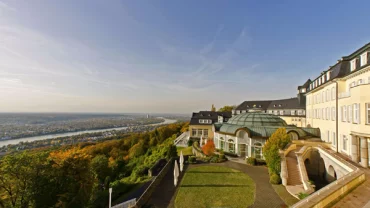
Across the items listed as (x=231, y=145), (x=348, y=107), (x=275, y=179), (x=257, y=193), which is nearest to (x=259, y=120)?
(x=231, y=145)

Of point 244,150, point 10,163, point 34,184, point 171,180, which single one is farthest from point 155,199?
point 244,150

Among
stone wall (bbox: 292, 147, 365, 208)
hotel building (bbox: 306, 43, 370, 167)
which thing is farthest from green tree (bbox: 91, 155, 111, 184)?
hotel building (bbox: 306, 43, 370, 167)

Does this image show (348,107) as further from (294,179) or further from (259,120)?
(259,120)

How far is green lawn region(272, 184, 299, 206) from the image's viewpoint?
1333 centimetres

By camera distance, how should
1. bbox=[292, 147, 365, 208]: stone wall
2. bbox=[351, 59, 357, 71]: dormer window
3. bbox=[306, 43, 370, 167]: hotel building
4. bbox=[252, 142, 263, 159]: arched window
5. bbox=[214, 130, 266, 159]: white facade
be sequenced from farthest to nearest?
bbox=[214, 130, 266, 159]: white facade, bbox=[252, 142, 263, 159]: arched window, bbox=[351, 59, 357, 71]: dormer window, bbox=[306, 43, 370, 167]: hotel building, bbox=[292, 147, 365, 208]: stone wall

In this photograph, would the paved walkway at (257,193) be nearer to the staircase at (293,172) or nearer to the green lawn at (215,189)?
the green lawn at (215,189)

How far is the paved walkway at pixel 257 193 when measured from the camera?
1348 centimetres

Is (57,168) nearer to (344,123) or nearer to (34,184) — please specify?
(34,184)

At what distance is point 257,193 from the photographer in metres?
15.1

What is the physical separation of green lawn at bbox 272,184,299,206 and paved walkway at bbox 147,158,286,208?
0.33 m

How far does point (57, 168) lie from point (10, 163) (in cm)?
294

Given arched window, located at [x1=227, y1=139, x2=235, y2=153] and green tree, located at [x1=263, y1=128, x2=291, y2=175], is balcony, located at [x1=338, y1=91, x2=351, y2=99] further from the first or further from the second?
arched window, located at [x1=227, y1=139, x2=235, y2=153]

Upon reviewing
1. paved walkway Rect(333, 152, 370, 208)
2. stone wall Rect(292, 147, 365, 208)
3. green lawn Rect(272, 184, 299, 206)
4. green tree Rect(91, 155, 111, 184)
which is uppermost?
stone wall Rect(292, 147, 365, 208)

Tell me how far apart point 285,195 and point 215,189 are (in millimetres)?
5818
